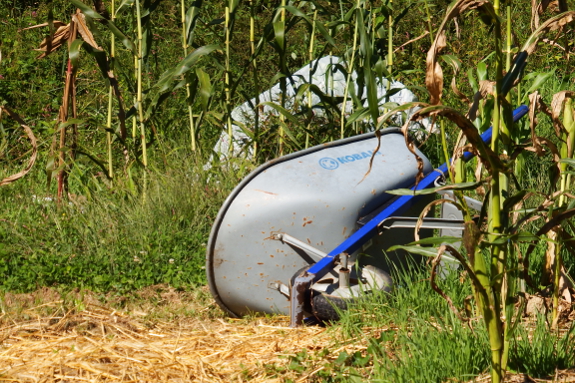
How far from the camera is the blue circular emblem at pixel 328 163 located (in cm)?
315

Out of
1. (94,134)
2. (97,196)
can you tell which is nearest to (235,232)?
(97,196)

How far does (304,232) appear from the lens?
3049 millimetres

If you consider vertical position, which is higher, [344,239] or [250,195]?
[250,195]

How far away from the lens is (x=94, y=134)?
5.68 metres

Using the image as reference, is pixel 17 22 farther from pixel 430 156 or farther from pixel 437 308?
pixel 437 308

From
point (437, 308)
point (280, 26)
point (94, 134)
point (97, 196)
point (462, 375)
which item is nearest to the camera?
point (462, 375)

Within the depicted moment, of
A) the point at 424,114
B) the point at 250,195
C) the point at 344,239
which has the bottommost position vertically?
the point at 344,239

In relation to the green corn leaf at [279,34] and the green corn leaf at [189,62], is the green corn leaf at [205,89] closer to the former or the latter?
the green corn leaf at [189,62]

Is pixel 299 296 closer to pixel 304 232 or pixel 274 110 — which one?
pixel 304 232

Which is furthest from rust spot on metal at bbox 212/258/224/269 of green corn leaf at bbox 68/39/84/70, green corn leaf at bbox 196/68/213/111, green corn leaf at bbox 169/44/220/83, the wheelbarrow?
green corn leaf at bbox 68/39/84/70

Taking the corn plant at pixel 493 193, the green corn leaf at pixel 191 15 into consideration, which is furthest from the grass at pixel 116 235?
the corn plant at pixel 493 193

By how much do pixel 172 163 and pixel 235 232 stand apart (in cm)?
159

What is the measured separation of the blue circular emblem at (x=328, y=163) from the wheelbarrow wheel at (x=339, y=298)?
1.69 feet

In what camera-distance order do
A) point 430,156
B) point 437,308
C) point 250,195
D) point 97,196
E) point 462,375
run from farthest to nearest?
point 430,156 < point 97,196 < point 250,195 < point 437,308 < point 462,375
